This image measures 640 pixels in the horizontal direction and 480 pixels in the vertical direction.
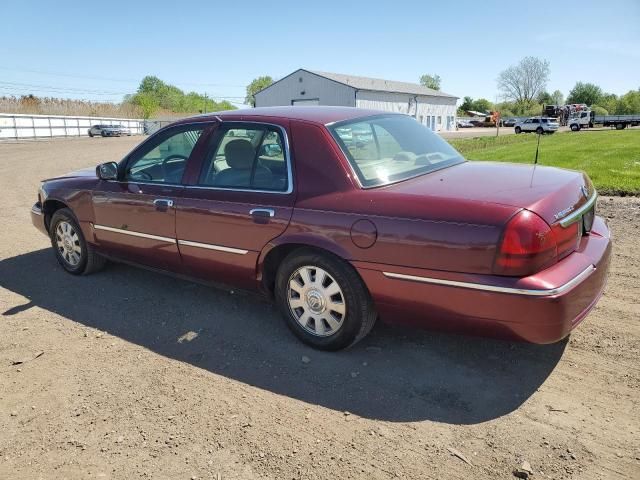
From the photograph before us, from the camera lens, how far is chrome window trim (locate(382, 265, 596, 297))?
2.73 metres

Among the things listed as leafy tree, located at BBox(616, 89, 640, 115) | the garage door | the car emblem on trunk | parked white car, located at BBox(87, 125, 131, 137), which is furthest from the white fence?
leafy tree, located at BBox(616, 89, 640, 115)

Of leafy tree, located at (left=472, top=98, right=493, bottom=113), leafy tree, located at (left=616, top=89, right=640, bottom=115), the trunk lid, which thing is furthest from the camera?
leafy tree, located at (left=472, top=98, right=493, bottom=113)

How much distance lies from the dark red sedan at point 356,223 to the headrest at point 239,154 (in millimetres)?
10

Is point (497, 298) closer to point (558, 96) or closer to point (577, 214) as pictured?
point (577, 214)

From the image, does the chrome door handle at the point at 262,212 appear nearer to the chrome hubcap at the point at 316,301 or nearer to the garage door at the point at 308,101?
the chrome hubcap at the point at 316,301

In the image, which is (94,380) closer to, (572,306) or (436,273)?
(436,273)

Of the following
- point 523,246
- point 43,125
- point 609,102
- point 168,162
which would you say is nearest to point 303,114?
point 168,162

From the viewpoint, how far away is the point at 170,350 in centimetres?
376

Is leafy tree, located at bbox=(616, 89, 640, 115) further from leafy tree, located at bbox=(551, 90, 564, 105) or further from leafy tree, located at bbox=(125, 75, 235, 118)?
leafy tree, located at bbox=(125, 75, 235, 118)

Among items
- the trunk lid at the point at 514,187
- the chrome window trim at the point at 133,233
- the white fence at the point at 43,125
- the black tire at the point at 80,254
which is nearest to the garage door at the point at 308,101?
the white fence at the point at 43,125

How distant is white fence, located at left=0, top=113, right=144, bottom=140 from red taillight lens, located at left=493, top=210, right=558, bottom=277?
149ft

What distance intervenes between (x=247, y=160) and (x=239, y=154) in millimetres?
107

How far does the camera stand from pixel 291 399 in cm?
309

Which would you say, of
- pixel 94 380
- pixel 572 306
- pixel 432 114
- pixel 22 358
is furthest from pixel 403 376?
pixel 432 114
